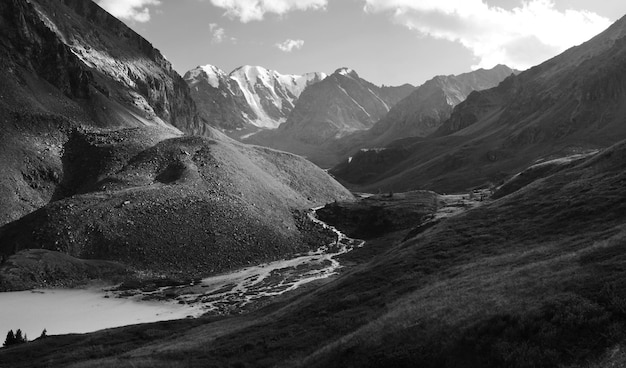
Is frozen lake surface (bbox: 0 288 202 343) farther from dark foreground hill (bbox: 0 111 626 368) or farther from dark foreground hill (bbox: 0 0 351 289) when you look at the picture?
dark foreground hill (bbox: 0 111 626 368)

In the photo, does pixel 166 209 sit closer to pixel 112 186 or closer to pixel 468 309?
pixel 112 186

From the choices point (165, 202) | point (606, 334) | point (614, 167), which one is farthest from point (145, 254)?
point (606, 334)

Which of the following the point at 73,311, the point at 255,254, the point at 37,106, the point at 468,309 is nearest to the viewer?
the point at 468,309

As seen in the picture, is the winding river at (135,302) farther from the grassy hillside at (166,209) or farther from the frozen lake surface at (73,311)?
the grassy hillside at (166,209)

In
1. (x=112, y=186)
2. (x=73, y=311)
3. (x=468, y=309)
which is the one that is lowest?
(x=468, y=309)

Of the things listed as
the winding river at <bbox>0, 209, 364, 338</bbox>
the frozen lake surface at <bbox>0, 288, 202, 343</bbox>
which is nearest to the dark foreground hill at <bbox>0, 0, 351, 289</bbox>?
the frozen lake surface at <bbox>0, 288, 202, 343</bbox>

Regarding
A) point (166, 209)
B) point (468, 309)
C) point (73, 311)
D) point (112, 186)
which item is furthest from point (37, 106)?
point (468, 309)
